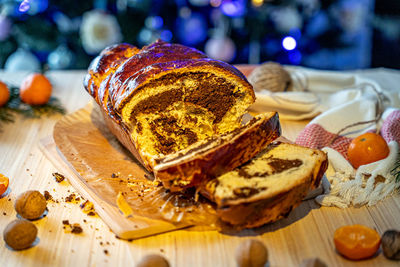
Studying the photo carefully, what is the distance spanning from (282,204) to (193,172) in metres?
0.53

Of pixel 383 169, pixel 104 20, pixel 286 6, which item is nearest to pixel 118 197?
pixel 383 169

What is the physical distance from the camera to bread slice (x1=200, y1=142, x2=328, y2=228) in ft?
8.29

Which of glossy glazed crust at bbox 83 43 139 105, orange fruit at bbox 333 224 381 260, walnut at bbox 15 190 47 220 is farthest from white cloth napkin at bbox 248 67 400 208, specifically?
walnut at bbox 15 190 47 220

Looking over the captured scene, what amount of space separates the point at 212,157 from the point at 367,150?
1.31 metres

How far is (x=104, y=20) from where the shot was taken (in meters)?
5.43

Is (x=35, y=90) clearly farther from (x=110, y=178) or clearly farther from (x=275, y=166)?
(x=275, y=166)

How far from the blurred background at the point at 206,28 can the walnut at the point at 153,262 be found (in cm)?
373

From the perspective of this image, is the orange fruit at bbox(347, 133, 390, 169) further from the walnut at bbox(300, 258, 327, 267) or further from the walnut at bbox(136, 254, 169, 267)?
the walnut at bbox(136, 254, 169, 267)

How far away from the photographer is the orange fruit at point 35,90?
14.5 ft

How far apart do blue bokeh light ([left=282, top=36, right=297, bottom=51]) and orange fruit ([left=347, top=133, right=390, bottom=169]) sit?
320 centimetres

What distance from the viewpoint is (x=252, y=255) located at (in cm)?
231

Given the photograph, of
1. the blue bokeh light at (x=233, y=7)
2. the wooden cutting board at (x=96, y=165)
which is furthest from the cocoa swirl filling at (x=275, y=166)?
the blue bokeh light at (x=233, y=7)

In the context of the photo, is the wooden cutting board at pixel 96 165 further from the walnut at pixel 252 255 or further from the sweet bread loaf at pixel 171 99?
the walnut at pixel 252 255

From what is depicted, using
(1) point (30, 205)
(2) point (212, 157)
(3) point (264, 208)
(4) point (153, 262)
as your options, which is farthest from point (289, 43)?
(4) point (153, 262)
